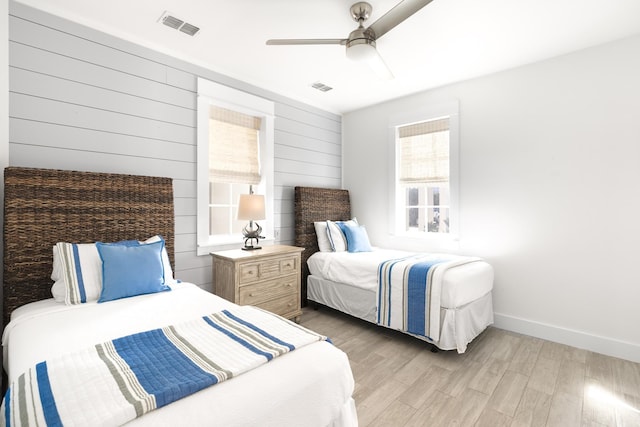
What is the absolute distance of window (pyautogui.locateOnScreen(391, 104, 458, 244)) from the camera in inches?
144

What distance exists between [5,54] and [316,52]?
230cm

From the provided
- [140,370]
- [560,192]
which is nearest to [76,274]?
[140,370]

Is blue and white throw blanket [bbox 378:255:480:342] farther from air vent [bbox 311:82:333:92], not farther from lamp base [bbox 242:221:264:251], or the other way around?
air vent [bbox 311:82:333:92]

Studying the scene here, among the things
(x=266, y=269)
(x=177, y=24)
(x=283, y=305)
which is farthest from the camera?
(x=283, y=305)

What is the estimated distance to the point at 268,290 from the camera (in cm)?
308

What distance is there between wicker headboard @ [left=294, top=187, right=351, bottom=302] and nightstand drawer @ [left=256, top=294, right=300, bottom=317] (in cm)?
57

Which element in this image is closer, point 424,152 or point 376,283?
point 376,283

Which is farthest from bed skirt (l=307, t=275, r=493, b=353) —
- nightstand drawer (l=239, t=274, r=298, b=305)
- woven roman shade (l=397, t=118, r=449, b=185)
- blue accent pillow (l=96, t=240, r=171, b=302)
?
blue accent pillow (l=96, t=240, r=171, b=302)

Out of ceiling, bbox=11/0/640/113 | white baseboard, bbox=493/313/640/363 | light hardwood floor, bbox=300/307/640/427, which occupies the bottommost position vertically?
light hardwood floor, bbox=300/307/640/427

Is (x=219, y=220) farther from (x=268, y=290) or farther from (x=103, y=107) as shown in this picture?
(x=103, y=107)

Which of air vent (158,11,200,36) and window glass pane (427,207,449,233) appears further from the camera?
window glass pane (427,207,449,233)

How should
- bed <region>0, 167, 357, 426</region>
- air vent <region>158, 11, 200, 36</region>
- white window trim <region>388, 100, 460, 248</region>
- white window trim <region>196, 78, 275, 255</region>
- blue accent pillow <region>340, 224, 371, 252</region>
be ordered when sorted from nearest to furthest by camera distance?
bed <region>0, 167, 357, 426</region> → air vent <region>158, 11, 200, 36</region> → white window trim <region>196, 78, 275, 255</region> → white window trim <region>388, 100, 460, 248</region> → blue accent pillow <region>340, 224, 371, 252</region>

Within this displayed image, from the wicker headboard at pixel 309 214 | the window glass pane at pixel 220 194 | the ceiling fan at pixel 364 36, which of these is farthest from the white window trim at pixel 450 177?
the window glass pane at pixel 220 194

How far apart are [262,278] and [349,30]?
7.68 feet
